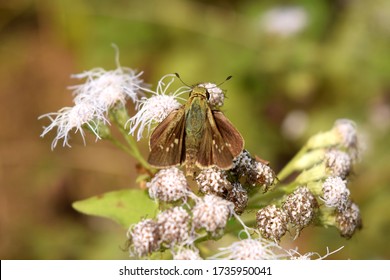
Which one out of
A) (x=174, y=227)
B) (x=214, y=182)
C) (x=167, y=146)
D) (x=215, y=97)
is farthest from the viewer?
(x=215, y=97)

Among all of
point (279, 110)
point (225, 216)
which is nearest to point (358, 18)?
point (279, 110)

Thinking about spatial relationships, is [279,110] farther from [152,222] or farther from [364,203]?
[152,222]

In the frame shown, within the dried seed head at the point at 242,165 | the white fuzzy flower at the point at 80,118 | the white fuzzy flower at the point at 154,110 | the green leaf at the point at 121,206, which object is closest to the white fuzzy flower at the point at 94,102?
the white fuzzy flower at the point at 80,118

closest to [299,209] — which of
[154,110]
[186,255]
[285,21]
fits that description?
[186,255]

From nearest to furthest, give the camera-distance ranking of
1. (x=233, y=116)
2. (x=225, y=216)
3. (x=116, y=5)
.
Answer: (x=225, y=216), (x=233, y=116), (x=116, y=5)

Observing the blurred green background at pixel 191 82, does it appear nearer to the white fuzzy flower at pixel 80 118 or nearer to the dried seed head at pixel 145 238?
the white fuzzy flower at pixel 80 118

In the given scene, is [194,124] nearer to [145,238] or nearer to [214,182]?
[214,182]

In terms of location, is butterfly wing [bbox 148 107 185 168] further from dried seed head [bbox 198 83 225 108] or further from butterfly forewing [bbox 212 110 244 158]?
dried seed head [bbox 198 83 225 108]

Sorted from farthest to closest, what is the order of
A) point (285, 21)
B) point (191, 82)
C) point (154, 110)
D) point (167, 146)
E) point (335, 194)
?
1. point (285, 21)
2. point (191, 82)
3. point (154, 110)
4. point (335, 194)
5. point (167, 146)
